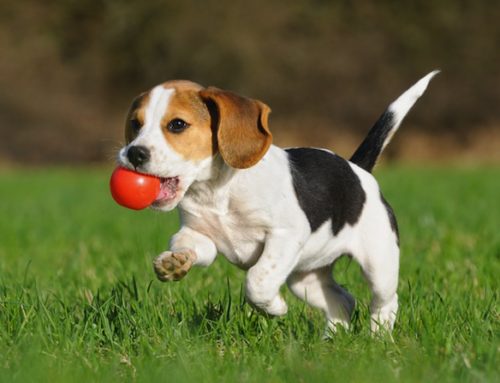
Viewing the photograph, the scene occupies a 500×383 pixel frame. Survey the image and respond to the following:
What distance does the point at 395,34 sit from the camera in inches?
1149

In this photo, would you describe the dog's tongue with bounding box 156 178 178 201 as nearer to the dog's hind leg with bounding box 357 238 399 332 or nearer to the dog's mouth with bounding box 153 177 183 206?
the dog's mouth with bounding box 153 177 183 206

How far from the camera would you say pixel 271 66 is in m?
28.7

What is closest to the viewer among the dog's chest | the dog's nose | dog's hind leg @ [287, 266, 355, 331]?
the dog's nose

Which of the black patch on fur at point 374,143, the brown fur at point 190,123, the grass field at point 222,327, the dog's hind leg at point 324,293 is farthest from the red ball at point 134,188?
the black patch on fur at point 374,143

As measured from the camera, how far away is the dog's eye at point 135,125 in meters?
4.08

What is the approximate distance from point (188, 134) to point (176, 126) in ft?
0.22

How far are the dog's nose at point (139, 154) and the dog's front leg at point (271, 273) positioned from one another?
0.71m

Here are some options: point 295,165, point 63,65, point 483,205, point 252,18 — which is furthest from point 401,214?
point 63,65

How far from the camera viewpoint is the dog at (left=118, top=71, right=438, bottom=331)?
13.1 ft

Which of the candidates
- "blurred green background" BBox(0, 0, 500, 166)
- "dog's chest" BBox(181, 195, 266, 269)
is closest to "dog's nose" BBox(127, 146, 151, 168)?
"dog's chest" BBox(181, 195, 266, 269)

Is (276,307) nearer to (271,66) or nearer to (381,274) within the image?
→ (381,274)

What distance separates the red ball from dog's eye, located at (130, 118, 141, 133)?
0.21 meters

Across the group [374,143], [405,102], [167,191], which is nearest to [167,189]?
[167,191]

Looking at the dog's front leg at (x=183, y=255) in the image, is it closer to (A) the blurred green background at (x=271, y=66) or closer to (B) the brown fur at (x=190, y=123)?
(B) the brown fur at (x=190, y=123)
